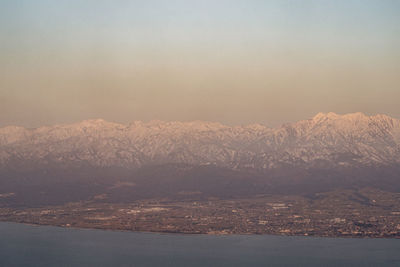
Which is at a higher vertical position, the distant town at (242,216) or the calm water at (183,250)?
the distant town at (242,216)

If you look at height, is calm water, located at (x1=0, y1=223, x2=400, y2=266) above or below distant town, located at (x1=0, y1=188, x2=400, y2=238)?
below

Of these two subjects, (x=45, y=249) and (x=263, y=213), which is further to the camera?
(x=263, y=213)

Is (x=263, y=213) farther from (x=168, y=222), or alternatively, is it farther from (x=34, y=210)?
(x=34, y=210)

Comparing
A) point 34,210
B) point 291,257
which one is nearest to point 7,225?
point 34,210

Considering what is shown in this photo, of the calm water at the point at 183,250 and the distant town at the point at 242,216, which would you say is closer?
the calm water at the point at 183,250
